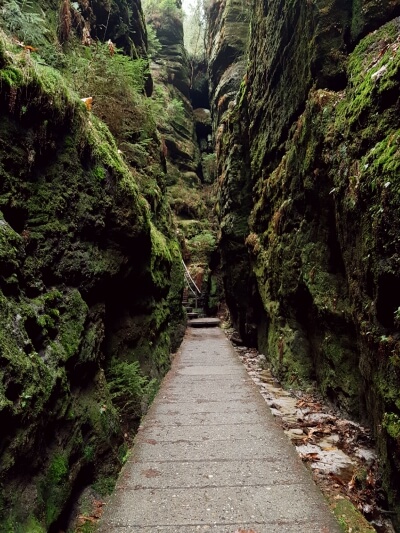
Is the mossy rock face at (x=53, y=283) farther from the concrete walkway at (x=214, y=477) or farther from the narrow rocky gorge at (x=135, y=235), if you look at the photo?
the concrete walkway at (x=214, y=477)

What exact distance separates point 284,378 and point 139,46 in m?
11.6

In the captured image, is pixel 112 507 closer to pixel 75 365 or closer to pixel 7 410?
pixel 75 365

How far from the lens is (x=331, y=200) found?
5098 millimetres

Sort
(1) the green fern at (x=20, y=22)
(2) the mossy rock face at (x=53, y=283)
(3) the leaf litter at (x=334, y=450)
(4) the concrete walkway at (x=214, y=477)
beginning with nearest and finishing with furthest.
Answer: (2) the mossy rock face at (x=53, y=283) → (4) the concrete walkway at (x=214, y=477) → (3) the leaf litter at (x=334, y=450) → (1) the green fern at (x=20, y=22)

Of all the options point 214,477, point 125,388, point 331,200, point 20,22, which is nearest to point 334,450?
point 214,477

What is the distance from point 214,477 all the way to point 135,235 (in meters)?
3.11

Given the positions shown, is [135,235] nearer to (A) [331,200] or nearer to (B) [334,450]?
(A) [331,200]

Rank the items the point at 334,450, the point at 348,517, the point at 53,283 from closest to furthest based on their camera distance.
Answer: the point at 348,517 < the point at 53,283 < the point at 334,450

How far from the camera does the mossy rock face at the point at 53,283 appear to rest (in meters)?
2.30

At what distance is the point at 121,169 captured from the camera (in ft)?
15.5

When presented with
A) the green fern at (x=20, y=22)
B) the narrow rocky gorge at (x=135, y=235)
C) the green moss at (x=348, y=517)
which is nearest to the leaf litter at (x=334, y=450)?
the green moss at (x=348, y=517)

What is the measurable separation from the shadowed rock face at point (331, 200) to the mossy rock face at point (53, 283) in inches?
108

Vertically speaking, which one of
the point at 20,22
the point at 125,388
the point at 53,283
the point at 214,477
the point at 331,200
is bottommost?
the point at 214,477

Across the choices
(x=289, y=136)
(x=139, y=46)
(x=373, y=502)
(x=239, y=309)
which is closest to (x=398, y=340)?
(x=373, y=502)
